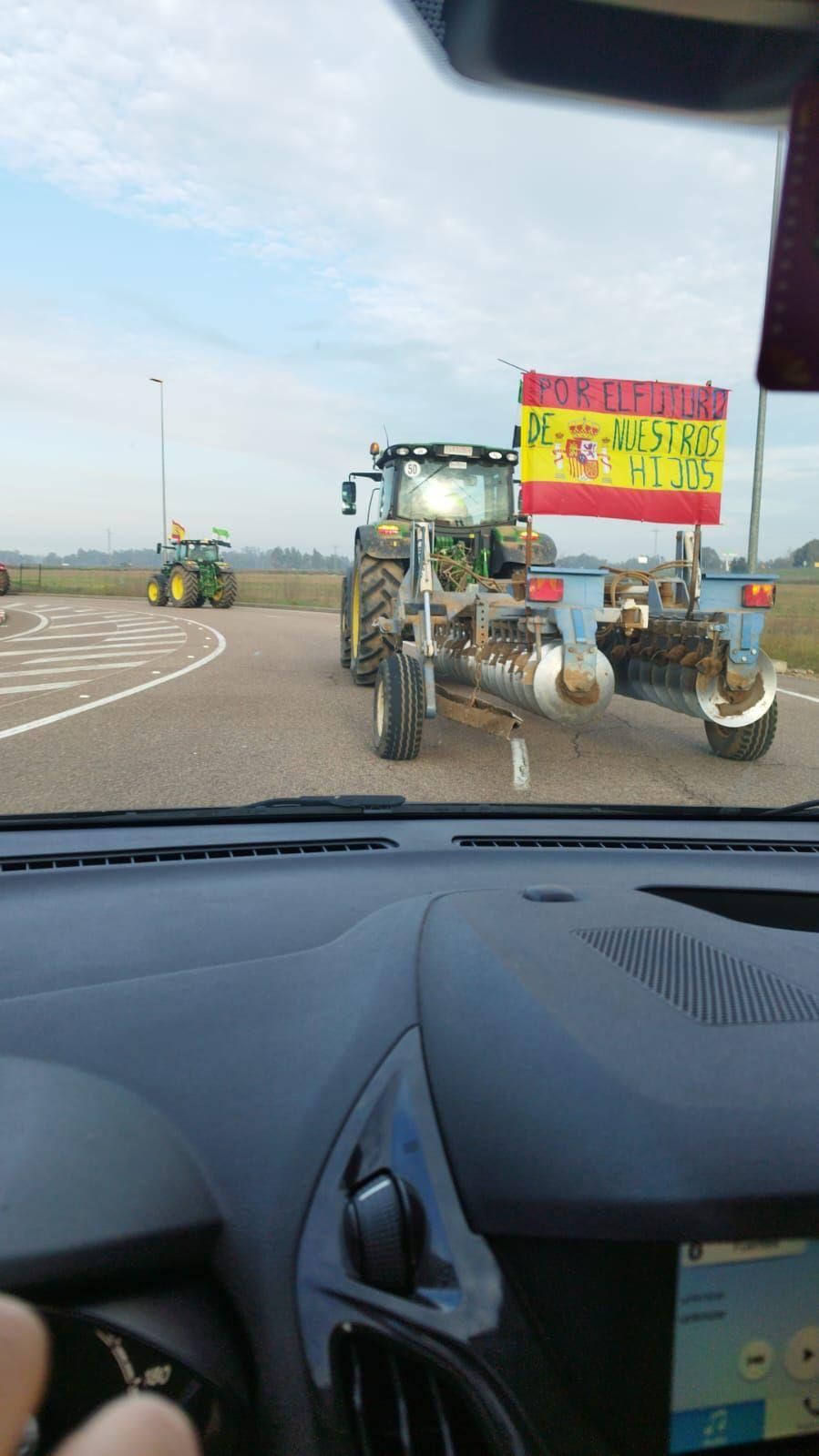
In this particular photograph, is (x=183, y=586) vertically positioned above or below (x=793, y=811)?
above

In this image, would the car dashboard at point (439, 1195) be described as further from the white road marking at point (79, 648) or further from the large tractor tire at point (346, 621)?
the large tractor tire at point (346, 621)

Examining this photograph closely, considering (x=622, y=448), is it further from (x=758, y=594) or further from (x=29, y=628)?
(x=29, y=628)

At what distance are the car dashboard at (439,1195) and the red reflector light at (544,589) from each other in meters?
4.34

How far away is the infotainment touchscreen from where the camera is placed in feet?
3.74

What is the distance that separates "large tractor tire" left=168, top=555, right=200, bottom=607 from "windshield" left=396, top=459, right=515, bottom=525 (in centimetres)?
2475

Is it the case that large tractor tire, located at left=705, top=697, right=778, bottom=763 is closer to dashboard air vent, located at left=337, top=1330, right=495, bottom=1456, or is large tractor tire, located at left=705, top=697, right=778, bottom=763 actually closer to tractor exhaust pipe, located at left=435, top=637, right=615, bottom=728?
tractor exhaust pipe, located at left=435, top=637, right=615, bottom=728

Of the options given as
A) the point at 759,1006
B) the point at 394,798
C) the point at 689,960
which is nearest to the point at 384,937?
the point at 689,960

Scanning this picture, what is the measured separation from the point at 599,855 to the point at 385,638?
7375 millimetres

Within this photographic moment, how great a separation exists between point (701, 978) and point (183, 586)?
34.6 meters

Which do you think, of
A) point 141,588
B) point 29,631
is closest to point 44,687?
point 29,631

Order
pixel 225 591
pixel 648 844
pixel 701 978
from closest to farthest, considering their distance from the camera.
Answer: pixel 701 978, pixel 648 844, pixel 225 591

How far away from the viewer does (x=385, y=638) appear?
10273mm

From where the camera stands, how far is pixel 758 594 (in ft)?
21.6

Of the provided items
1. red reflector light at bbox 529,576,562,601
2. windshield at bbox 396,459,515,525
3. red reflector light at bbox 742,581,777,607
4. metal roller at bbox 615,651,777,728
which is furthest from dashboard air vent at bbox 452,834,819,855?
windshield at bbox 396,459,515,525
